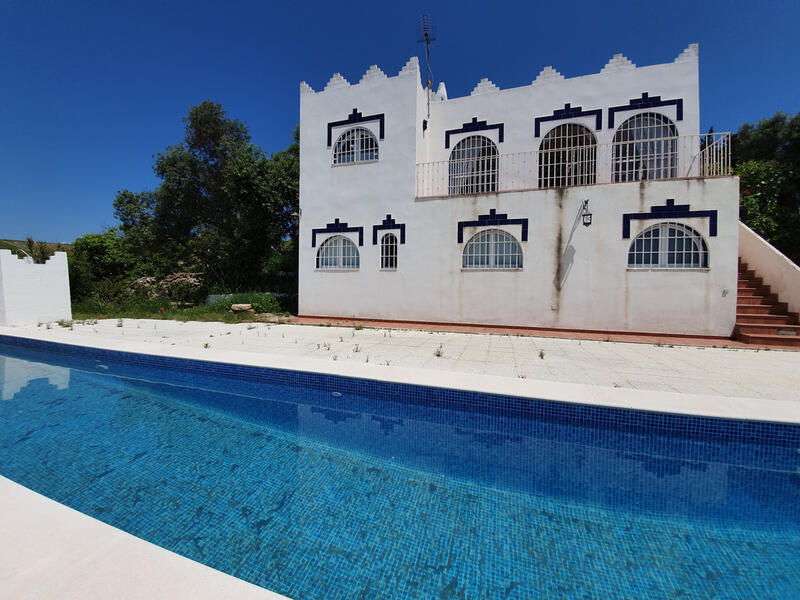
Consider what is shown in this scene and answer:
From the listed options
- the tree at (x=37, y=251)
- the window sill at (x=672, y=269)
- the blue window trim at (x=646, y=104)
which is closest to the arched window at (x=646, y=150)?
the blue window trim at (x=646, y=104)

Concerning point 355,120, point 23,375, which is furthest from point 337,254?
point 23,375

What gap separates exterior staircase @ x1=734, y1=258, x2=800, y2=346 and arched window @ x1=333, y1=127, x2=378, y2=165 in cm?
1103

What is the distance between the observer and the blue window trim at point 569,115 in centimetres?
1101

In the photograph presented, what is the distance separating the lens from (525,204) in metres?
9.76

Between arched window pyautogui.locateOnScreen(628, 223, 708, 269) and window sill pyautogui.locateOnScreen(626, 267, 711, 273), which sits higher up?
arched window pyautogui.locateOnScreen(628, 223, 708, 269)

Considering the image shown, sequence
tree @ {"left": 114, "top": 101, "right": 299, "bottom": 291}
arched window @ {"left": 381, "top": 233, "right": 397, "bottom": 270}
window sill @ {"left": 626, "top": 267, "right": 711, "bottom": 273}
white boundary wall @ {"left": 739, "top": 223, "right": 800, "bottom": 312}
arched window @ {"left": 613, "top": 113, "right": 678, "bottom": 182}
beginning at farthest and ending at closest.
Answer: tree @ {"left": 114, "top": 101, "right": 299, "bottom": 291} < arched window @ {"left": 381, "top": 233, "right": 397, "bottom": 270} < arched window @ {"left": 613, "top": 113, "right": 678, "bottom": 182} < window sill @ {"left": 626, "top": 267, "right": 711, "bottom": 273} < white boundary wall @ {"left": 739, "top": 223, "right": 800, "bottom": 312}

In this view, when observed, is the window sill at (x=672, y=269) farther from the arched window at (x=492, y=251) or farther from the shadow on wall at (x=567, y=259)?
the arched window at (x=492, y=251)

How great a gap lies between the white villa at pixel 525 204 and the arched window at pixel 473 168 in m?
0.05

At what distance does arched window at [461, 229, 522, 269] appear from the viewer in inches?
393

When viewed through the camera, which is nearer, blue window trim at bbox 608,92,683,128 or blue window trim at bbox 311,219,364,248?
blue window trim at bbox 608,92,683,128

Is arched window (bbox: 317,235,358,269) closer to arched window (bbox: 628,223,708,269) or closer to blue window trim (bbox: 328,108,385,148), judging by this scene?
blue window trim (bbox: 328,108,385,148)

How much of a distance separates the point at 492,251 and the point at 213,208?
17120 millimetres

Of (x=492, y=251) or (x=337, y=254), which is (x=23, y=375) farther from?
(x=492, y=251)

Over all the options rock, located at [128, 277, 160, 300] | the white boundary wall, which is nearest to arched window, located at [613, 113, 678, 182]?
the white boundary wall
